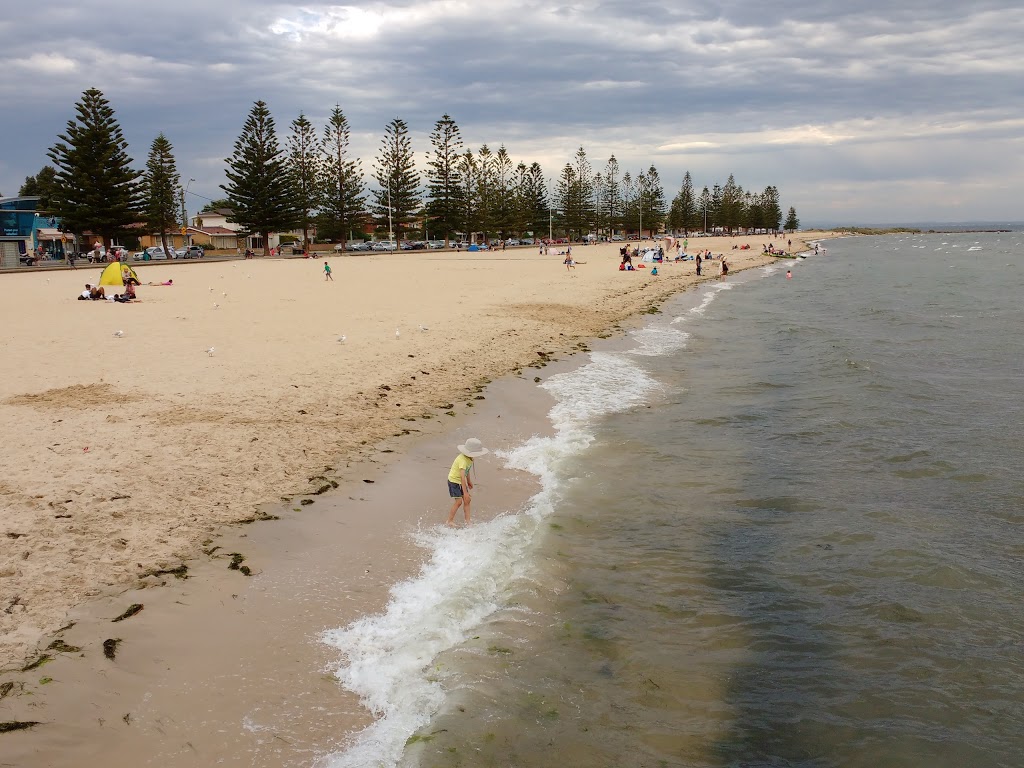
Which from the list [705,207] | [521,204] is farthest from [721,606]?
[705,207]

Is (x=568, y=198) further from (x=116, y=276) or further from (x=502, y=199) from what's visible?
(x=116, y=276)

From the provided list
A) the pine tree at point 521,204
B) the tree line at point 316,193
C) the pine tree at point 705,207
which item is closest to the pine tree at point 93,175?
the tree line at point 316,193

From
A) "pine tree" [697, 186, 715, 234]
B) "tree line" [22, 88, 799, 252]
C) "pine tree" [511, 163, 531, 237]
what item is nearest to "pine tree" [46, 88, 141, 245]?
"tree line" [22, 88, 799, 252]

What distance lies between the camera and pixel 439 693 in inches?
173

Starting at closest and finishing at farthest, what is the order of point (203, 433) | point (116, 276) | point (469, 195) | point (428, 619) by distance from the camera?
1. point (428, 619)
2. point (203, 433)
3. point (116, 276)
4. point (469, 195)

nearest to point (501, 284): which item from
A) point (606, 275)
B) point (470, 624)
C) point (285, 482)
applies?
point (606, 275)

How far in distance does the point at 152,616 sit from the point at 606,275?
121 ft

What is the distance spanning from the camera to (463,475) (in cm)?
658

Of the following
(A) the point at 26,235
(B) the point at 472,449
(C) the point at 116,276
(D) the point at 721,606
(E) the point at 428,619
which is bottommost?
(D) the point at 721,606

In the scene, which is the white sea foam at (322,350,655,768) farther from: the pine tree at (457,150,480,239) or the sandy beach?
the pine tree at (457,150,480,239)

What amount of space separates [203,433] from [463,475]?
132 inches

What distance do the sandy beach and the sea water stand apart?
69 centimetres

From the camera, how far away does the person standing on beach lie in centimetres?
648

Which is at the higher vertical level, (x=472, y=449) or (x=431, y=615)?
(x=472, y=449)
